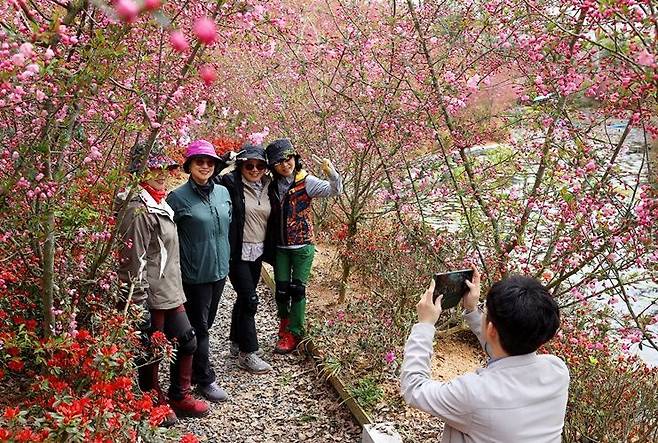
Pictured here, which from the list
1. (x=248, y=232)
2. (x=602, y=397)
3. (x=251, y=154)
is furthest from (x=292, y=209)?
(x=602, y=397)

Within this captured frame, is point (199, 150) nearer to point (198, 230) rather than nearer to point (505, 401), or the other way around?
point (198, 230)

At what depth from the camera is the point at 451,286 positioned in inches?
80.9

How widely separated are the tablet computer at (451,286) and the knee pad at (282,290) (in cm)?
252

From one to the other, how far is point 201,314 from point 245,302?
57cm

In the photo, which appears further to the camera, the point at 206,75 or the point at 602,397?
the point at 602,397

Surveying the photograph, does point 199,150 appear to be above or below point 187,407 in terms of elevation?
above

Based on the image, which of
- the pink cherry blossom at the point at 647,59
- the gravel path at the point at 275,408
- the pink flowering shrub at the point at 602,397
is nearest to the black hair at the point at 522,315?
the pink cherry blossom at the point at 647,59

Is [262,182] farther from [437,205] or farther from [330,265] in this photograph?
[330,265]

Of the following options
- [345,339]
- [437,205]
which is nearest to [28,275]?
[345,339]

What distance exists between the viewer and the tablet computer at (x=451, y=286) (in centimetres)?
200

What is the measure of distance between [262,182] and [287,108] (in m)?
3.33

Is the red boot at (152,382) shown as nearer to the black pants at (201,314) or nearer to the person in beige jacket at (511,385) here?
the black pants at (201,314)

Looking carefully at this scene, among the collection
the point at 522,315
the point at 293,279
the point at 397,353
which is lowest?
the point at 397,353

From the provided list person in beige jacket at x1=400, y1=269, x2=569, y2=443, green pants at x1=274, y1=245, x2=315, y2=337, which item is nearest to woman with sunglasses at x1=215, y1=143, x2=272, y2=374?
green pants at x1=274, y1=245, x2=315, y2=337
